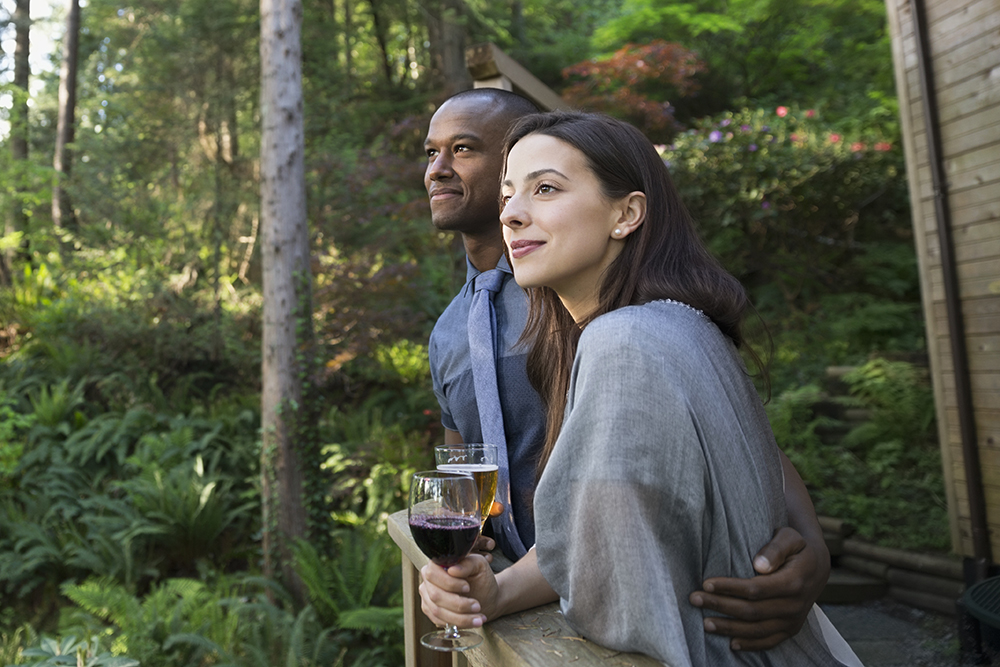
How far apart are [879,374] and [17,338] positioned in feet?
32.2

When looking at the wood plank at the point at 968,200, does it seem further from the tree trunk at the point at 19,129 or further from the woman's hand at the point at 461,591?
the tree trunk at the point at 19,129

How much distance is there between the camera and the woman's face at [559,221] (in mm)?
1368

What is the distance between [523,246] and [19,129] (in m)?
12.3

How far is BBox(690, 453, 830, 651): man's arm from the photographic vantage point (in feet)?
3.77

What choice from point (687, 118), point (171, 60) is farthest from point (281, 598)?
point (687, 118)

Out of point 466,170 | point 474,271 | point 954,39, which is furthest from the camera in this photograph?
point 954,39

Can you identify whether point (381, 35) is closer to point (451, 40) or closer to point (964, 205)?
point (451, 40)

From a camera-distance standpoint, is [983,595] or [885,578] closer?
[983,595]

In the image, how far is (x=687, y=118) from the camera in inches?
479

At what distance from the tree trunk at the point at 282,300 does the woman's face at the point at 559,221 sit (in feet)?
15.9

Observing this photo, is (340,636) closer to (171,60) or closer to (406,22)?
(171,60)

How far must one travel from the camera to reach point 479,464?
149 centimetres

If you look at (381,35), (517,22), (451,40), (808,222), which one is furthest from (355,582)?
(517,22)

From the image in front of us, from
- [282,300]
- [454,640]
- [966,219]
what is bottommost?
[454,640]
